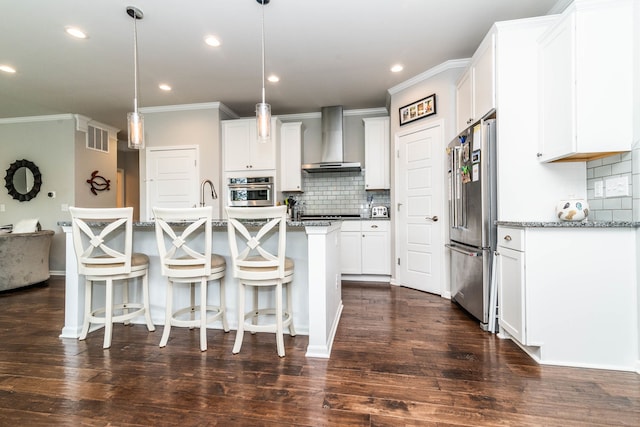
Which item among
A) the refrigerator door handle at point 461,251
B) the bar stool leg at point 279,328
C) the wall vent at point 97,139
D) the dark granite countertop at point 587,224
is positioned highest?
the wall vent at point 97,139

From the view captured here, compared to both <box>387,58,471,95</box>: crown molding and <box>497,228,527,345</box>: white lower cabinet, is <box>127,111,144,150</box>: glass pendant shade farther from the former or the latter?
<box>387,58,471,95</box>: crown molding

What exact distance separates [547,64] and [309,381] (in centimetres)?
273

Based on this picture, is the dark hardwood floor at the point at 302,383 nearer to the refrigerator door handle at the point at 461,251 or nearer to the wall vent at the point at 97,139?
the refrigerator door handle at the point at 461,251

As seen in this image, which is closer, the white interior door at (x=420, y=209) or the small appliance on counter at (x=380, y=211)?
the white interior door at (x=420, y=209)

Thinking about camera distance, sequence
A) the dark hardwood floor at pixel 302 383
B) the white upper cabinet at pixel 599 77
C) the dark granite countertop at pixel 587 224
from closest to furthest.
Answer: the dark hardwood floor at pixel 302 383, the dark granite countertop at pixel 587 224, the white upper cabinet at pixel 599 77

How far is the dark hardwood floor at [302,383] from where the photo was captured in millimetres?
1396

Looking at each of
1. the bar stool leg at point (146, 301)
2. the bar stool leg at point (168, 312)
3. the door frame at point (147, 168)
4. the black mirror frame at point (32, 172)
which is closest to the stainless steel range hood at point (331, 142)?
the door frame at point (147, 168)

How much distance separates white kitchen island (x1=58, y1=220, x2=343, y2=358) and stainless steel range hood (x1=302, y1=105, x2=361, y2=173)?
224 centimetres

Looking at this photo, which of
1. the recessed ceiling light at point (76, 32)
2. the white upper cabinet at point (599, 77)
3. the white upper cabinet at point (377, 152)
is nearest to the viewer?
the white upper cabinet at point (599, 77)

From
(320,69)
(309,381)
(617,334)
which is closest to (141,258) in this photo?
(309,381)

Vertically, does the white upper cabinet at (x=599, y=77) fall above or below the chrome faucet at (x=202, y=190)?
above

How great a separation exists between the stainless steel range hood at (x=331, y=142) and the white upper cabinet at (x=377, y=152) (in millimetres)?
280

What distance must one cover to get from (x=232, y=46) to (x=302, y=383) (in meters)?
3.09

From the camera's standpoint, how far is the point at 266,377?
1732 mm
